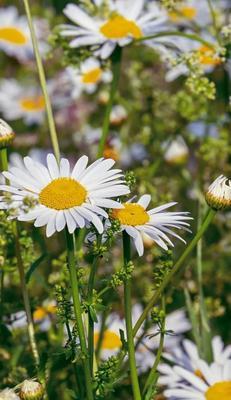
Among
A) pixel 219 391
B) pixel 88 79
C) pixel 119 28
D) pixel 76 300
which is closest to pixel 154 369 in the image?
pixel 76 300

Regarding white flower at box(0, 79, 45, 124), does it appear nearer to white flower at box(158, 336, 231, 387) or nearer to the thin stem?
white flower at box(158, 336, 231, 387)

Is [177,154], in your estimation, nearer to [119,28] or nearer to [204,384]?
[119,28]

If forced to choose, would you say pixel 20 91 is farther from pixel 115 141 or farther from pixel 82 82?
pixel 115 141

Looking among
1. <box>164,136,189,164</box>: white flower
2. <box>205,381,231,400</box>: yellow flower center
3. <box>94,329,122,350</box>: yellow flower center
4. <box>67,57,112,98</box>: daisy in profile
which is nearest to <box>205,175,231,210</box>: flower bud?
<box>205,381,231,400</box>: yellow flower center

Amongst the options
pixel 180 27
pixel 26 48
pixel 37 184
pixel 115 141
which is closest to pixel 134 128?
pixel 115 141

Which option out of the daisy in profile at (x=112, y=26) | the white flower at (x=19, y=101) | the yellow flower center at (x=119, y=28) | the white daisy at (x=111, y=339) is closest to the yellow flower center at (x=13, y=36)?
the white flower at (x=19, y=101)

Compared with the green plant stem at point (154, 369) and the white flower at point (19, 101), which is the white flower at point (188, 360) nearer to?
the green plant stem at point (154, 369)
